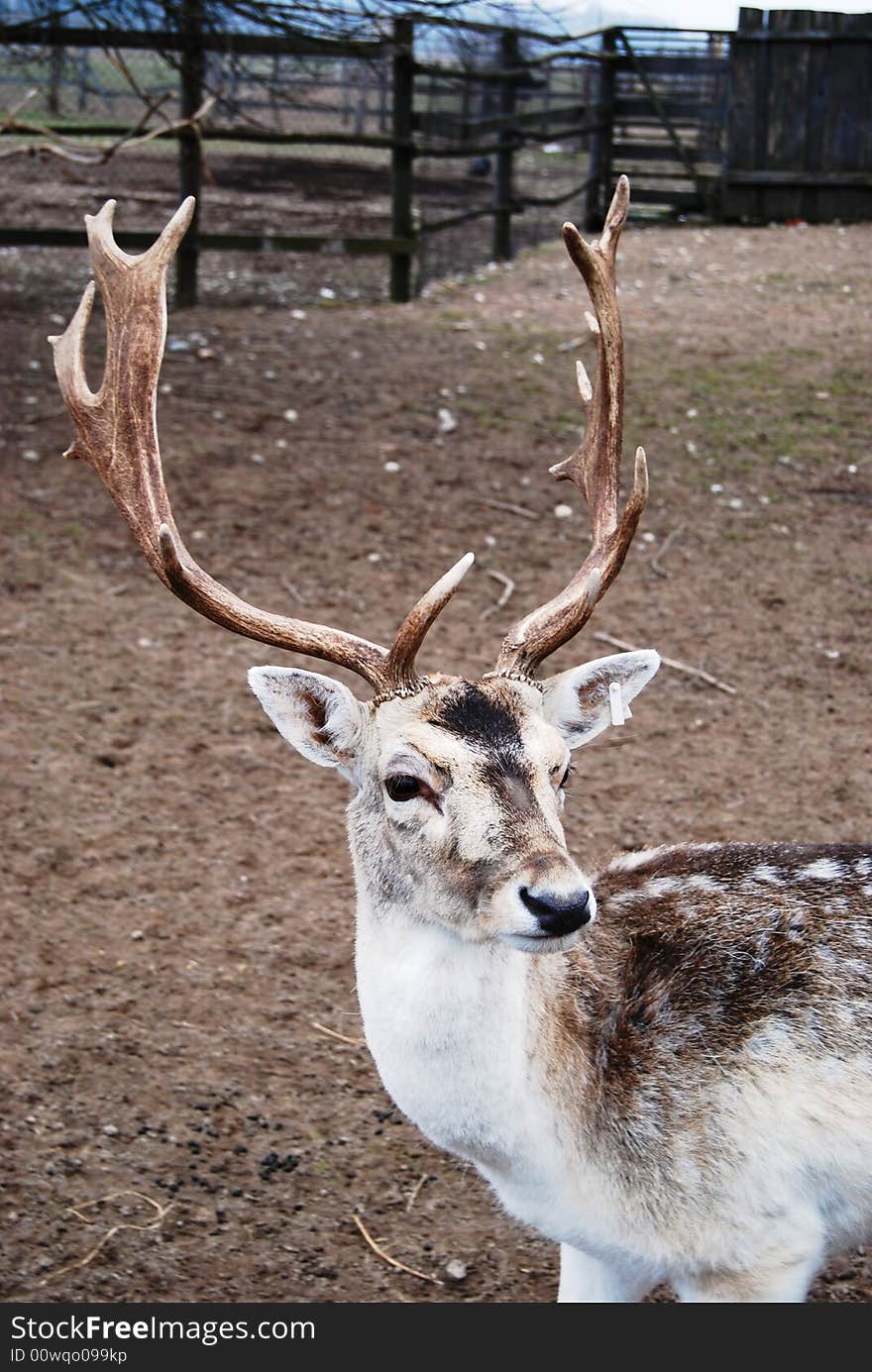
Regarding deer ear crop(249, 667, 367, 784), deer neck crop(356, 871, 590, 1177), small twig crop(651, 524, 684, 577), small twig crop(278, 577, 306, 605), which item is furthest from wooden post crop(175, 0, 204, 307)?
deer neck crop(356, 871, 590, 1177)

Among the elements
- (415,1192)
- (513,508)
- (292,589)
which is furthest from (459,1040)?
(513,508)

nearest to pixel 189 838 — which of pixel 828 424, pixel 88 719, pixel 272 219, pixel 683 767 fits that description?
pixel 88 719

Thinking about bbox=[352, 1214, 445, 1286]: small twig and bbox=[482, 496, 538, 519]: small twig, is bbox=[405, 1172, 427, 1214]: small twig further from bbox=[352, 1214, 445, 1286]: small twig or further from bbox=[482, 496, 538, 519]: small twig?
bbox=[482, 496, 538, 519]: small twig

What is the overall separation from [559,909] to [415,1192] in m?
1.68

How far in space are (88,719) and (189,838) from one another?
39.4 inches

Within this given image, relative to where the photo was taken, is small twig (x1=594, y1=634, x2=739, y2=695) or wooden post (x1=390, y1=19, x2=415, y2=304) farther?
wooden post (x1=390, y1=19, x2=415, y2=304)

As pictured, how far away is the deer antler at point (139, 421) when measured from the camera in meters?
3.54

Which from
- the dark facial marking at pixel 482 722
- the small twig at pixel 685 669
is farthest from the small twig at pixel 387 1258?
the small twig at pixel 685 669

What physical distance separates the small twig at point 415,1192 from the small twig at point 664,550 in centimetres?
427

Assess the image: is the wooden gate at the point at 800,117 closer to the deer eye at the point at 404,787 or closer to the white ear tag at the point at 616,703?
the white ear tag at the point at 616,703

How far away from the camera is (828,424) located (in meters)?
9.51

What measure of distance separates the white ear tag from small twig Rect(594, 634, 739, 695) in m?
3.20

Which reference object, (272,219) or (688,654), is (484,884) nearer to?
(688,654)

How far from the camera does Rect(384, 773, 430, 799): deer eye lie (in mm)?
3133
